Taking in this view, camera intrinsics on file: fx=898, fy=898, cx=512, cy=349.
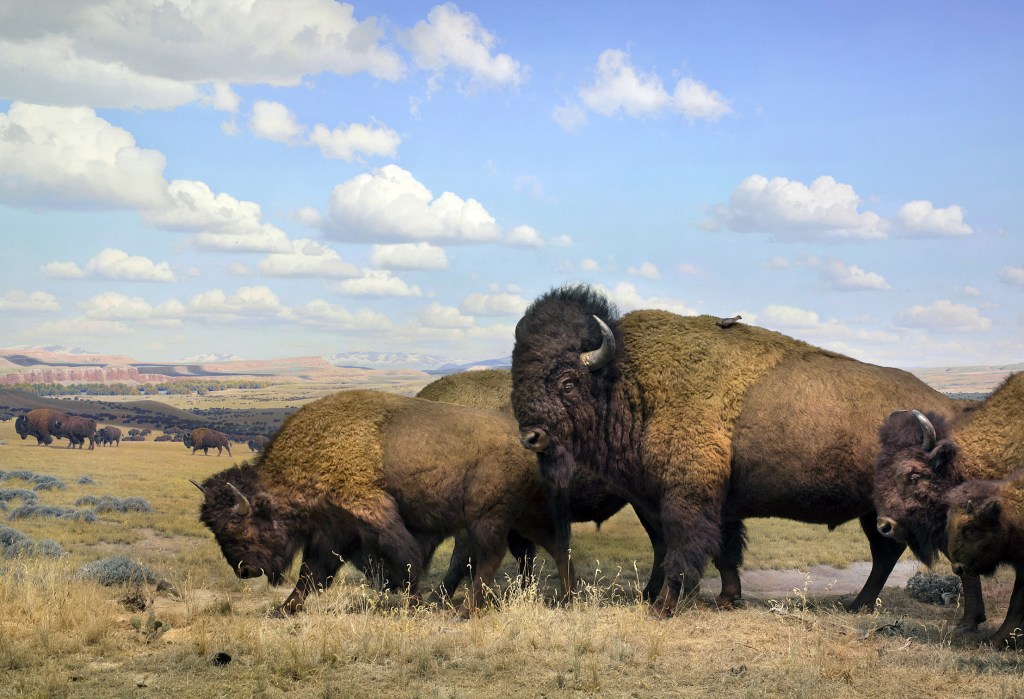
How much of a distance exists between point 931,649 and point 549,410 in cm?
416

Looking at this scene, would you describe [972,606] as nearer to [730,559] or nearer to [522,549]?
[730,559]

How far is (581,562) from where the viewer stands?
14.7 meters

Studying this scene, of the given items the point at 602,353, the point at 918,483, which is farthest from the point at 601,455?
the point at 918,483

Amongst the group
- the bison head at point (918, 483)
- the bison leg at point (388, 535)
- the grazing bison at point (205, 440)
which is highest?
the bison head at point (918, 483)

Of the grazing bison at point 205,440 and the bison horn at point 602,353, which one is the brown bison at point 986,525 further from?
the grazing bison at point 205,440

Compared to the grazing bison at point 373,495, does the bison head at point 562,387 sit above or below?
above

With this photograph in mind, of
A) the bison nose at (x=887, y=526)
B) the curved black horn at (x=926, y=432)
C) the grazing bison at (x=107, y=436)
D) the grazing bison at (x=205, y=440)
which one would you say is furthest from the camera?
the grazing bison at (x=205, y=440)

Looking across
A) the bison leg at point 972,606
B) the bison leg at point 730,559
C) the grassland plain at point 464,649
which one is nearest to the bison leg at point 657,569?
the grassland plain at point 464,649

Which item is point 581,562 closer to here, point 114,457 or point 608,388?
point 608,388

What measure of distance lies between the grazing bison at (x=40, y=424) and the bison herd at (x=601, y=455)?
21.3m

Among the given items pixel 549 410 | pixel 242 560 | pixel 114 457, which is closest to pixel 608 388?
pixel 549 410

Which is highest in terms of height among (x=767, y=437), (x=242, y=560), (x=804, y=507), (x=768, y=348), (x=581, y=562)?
(x=768, y=348)

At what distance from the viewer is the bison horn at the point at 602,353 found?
939 centimetres

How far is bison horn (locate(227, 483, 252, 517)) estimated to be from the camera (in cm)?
972
